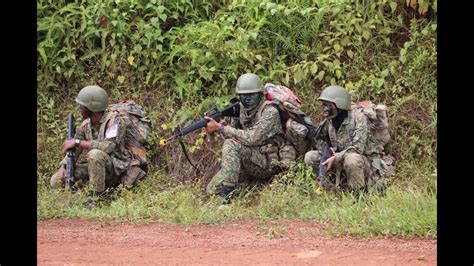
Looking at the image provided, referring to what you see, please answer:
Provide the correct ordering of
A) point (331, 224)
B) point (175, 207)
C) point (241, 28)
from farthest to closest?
point (241, 28) → point (175, 207) → point (331, 224)

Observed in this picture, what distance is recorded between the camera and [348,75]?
34.0 ft

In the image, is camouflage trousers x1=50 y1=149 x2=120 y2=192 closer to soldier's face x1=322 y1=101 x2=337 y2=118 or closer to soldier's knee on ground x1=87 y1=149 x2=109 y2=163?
soldier's knee on ground x1=87 y1=149 x2=109 y2=163

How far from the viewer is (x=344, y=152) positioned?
29.3 ft

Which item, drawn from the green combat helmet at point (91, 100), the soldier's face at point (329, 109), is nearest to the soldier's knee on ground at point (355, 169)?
the soldier's face at point (329, 109)

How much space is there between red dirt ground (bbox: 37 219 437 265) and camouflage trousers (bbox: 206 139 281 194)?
3.66ft

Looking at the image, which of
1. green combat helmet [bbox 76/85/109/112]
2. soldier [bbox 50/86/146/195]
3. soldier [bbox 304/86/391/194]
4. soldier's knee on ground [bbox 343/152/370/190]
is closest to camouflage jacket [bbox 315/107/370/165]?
soldier [bbox 304/86/391/194]

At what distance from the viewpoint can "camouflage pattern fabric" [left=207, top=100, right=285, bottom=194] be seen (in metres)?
9.24

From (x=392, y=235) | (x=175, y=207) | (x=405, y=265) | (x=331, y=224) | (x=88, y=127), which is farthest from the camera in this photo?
(x=88, y=127)

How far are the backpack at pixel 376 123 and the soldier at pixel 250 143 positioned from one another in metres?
0.99

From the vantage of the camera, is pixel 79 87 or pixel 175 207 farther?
pixel 79 87

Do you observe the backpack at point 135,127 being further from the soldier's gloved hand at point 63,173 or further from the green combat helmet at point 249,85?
the green combat helmet at point 249,85
